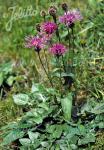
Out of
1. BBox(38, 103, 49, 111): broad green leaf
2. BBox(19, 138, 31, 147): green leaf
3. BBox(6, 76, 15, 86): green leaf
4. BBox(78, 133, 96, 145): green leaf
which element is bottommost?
BBox(19, 138, 31, 147): green leaf

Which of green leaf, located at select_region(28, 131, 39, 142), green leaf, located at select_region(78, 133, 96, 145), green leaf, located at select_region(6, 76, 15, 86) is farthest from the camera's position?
green leaf, located at select_region(6, 76, 15, 86)

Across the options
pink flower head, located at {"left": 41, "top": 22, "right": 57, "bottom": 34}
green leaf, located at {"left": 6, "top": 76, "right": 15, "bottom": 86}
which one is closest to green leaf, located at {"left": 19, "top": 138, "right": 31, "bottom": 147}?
pink flower head, located at {"left": 41, "top": 22, "right": 57, "bottom": 34}

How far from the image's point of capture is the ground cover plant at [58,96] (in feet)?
9.55

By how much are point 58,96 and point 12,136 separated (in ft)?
1.29

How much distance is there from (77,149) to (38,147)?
0.24 metres

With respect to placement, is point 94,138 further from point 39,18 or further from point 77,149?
point 39,18

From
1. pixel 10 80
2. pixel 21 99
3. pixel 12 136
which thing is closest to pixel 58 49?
pixel 21 99

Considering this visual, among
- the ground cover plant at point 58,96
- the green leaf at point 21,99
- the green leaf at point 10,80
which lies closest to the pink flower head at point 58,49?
the ground cover plant at point 58,96

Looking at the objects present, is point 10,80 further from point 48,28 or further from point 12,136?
point 48,28

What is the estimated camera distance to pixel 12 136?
301 centimetres

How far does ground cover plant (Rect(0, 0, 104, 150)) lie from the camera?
291 centimetres

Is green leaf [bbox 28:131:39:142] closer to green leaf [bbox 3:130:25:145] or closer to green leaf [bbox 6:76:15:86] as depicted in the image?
green leaf [bbox 3:130:25:145]

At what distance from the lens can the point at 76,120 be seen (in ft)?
10.2

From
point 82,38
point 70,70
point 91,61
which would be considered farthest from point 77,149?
point 82,38
